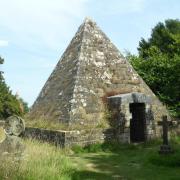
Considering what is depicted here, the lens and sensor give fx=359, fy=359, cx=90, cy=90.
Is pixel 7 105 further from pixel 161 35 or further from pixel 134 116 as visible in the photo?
pixel 134 116

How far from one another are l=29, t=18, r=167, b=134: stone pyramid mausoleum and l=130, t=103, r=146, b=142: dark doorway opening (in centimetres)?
14

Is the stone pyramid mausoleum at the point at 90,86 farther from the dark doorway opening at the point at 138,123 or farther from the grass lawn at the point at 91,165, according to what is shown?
the grass lawn at the point at 91,165

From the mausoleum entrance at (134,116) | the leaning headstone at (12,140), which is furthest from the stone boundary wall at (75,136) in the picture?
the leaning headstone at (12,140)

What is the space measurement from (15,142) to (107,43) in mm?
7911

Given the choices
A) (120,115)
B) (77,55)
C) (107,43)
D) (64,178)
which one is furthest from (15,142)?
(107,43)

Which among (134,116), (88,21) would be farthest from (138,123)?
A: (88,21)

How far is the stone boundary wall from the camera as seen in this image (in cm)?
1092

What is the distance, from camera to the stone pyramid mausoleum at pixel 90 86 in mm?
12219

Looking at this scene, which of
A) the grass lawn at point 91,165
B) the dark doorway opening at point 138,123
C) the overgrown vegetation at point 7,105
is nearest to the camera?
the grass lawn at point 91,165

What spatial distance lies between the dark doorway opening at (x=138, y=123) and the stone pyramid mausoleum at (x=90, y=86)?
0.47 feet

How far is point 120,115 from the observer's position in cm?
1218

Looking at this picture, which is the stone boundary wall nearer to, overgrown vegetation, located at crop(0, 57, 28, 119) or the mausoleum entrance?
the mausoleum entrance

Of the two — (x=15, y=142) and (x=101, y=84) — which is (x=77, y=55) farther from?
(x=15, y=142)

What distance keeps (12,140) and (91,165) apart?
7.38 ft
